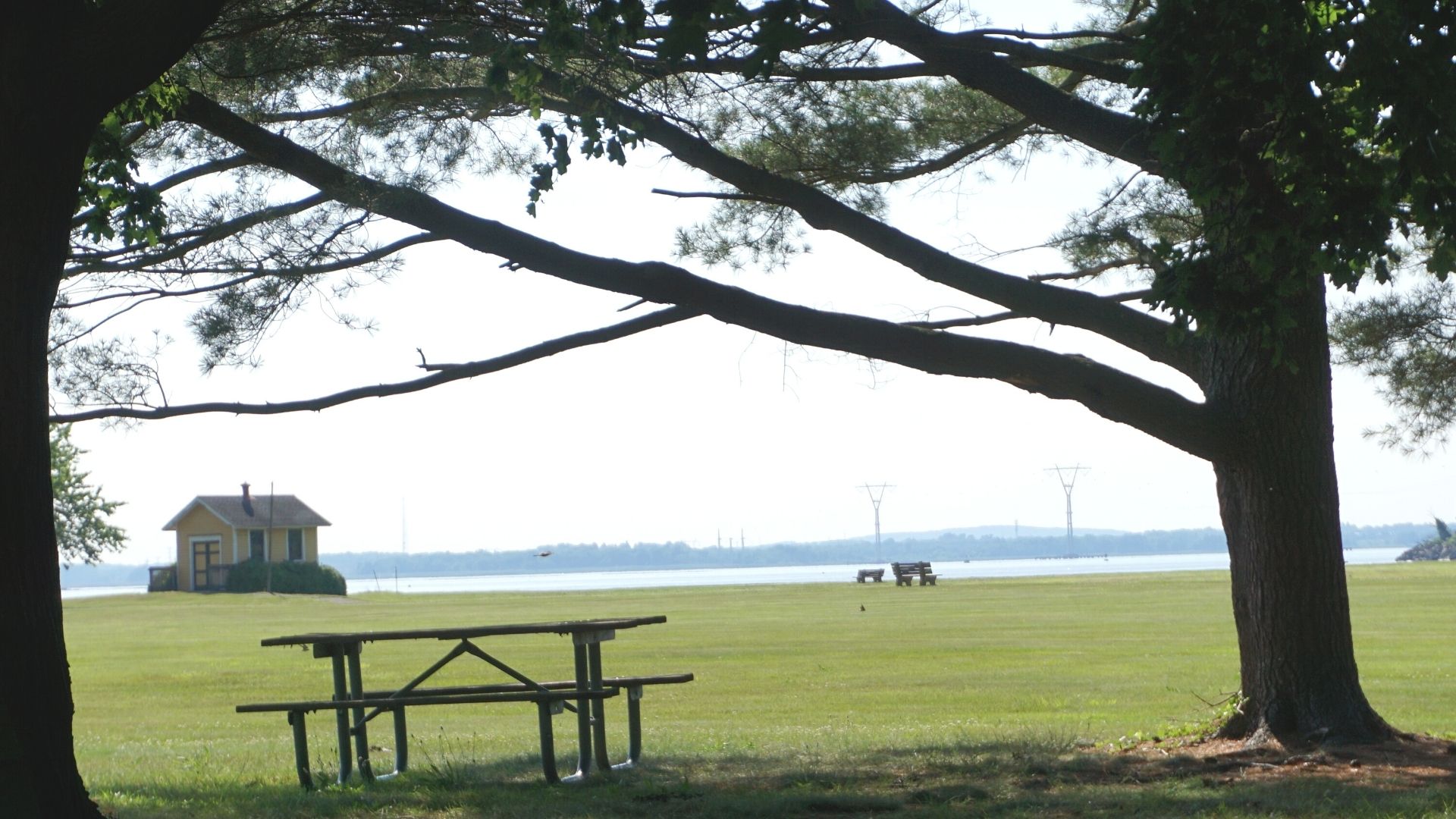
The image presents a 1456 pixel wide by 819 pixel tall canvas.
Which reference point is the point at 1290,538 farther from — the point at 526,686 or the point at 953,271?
the point at 526,686

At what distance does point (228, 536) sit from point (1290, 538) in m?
59.8

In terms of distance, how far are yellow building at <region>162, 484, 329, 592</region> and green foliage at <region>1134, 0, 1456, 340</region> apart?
58.6m

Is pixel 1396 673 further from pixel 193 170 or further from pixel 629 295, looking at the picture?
pixel 193 170

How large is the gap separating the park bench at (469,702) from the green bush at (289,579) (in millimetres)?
50944

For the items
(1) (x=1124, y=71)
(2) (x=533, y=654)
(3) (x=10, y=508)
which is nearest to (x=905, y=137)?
(1) (x=1124, y=71)

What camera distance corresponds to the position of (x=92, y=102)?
527cm

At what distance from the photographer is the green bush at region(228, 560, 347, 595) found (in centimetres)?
5716

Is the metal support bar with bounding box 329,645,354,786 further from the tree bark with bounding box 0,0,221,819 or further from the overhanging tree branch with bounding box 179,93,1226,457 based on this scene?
the tree bark with bounding box 0,0,221,819

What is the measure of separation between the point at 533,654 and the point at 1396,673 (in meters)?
12.2

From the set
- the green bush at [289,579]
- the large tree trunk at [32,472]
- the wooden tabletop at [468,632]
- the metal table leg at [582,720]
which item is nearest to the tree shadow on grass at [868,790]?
the metal table leg at [582,720]

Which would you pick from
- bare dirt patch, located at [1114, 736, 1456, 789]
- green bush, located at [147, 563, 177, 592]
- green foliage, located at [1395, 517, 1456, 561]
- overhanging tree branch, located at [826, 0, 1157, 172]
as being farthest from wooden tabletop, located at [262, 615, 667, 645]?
green foliage, located at [1395, 517, 1456, 561]

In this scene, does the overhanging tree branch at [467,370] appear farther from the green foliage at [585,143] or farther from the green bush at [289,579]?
the green bush at [289,579]

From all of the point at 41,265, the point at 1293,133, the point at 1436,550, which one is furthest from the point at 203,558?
the point at 1436,550

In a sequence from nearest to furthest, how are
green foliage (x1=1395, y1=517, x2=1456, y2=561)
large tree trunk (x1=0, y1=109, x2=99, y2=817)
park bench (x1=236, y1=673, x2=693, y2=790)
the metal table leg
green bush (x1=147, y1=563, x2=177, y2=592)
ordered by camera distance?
1. large tree trunk (x1=0, y1=109, x2=99, y2=817)
2. park bench (x1=236, y1=673, x2=693, y2=790)
3. the metal table leg
4. green bush (x1=147, y1=563, x2=177, y2=592)
5. green foliage (x1=1395, y1=517, x2=1456, y2=561)
